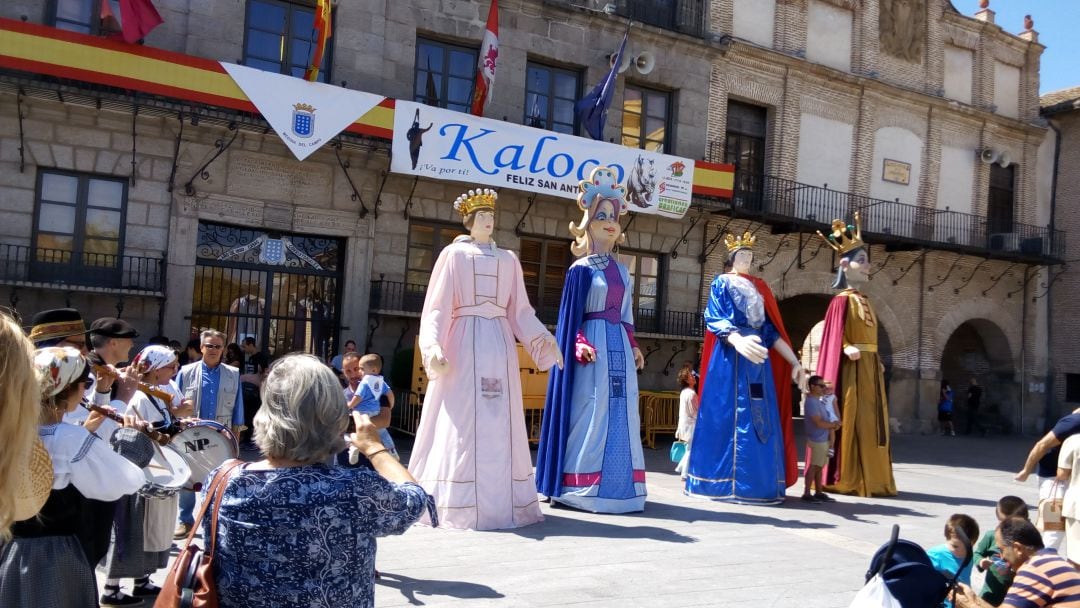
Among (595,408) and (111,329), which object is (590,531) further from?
(111,329)

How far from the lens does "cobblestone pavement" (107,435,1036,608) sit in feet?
16.8

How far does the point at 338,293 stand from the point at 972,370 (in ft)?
53.1

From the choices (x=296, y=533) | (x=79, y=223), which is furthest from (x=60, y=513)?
(x=79, y=223)

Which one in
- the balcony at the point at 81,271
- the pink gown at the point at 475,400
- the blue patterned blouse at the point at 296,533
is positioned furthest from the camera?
the balcony at the point at 81,271

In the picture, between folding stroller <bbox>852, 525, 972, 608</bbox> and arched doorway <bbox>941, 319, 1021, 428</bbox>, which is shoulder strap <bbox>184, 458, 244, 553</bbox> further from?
arched doorway <bbox>941, 319, 1021, 428</bbox>

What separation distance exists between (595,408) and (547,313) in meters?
7.61

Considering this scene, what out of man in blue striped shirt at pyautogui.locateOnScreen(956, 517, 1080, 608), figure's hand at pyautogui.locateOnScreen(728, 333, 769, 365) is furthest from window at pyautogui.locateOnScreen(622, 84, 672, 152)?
man in blue striped shirt at pyautogui.locateOnScreen(956, 517, 1080, 608)

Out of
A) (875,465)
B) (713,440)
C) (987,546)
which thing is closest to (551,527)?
(713,440)

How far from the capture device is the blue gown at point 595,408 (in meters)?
7.47

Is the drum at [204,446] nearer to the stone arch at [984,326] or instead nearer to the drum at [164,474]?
the drum at [164,474]

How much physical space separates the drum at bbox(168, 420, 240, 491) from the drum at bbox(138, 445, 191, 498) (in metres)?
0.27

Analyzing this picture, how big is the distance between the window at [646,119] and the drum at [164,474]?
12.6m

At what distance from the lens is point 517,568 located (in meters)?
5.57

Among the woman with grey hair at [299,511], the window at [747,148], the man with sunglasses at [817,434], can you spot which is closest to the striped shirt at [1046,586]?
the woman with grey hair at [299,511]
